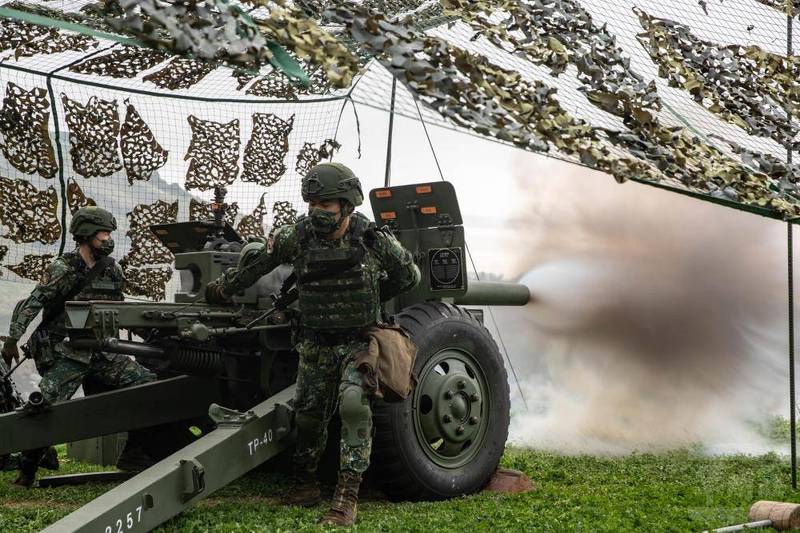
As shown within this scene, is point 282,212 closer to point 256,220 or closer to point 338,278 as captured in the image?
point 256,220

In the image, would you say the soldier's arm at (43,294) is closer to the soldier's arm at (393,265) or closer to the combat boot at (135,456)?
the combat boot at (135,456)

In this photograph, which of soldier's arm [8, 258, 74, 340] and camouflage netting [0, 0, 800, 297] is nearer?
camouflage netting [0, 0, 800, 297]

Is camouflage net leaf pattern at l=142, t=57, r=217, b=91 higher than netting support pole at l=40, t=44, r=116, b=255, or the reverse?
camouflage net leaf pattern at l=142, t=57, r=217, b=91

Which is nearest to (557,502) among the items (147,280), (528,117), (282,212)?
(528,117)

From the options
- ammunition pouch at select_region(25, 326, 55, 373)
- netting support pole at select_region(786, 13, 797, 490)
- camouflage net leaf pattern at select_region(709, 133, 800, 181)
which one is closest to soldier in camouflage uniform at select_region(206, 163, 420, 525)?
ammunition pouch at select_region(25, 326, 55, 373)

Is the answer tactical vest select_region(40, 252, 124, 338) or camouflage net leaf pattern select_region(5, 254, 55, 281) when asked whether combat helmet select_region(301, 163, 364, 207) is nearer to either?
tactical vest select_region(40, 252, 124, 338)

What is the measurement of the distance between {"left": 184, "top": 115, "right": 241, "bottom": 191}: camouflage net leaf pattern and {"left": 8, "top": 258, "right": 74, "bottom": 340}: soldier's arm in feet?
6.49

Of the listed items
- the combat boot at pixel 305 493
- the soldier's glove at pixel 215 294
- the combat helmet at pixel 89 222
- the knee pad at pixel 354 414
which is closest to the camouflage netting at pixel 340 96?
the combat helmet at pixel 89 222

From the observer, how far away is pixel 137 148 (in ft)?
29.1

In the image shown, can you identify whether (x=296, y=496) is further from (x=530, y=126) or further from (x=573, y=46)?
(x=573, y=46)

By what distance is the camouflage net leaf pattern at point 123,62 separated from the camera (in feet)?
27.6

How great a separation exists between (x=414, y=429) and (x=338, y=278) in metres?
1.15

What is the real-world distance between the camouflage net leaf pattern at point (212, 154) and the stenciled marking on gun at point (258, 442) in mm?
3659

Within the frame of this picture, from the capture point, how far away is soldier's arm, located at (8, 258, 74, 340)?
283 inches
